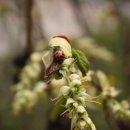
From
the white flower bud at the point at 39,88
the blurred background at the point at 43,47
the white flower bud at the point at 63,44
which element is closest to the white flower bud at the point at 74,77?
the white flower bud at the point at 63,44

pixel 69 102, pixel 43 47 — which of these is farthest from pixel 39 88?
pixel 69 102

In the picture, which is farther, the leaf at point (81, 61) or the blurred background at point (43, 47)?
the blurred background at point (43, 47)

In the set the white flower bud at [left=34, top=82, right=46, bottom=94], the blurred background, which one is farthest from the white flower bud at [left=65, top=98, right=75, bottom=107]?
the blurred background

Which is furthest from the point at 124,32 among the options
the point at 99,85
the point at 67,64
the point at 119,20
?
the point at 67,64

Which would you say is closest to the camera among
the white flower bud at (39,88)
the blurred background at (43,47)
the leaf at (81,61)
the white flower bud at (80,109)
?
the white flower bud at (80,109)

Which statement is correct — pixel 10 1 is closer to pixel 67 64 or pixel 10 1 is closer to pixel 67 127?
pixel 67 127

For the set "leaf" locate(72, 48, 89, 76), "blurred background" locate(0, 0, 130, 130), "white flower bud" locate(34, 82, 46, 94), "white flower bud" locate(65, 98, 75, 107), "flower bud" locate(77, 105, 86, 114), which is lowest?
"flower bud" locate(77, 105, 86, 114)

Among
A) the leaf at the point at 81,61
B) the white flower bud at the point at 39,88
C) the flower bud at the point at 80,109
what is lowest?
the flower bud at the point at 80,109

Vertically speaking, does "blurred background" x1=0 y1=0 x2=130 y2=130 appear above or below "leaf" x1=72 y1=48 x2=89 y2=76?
above

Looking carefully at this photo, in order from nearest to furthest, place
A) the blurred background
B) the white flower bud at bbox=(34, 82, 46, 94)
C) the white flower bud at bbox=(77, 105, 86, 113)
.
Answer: the white flower bud at bbox=(77, 105, 86, 113), the white flower bud at bbox=(34, 82, 46, 94), the blurred background

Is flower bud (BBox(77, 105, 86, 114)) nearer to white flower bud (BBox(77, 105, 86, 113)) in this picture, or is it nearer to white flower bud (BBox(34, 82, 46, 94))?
white flower bud (BBox(77, 105, 86, 113))

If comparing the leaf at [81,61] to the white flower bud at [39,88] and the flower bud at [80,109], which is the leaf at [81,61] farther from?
the white flower bud at [39,88]
